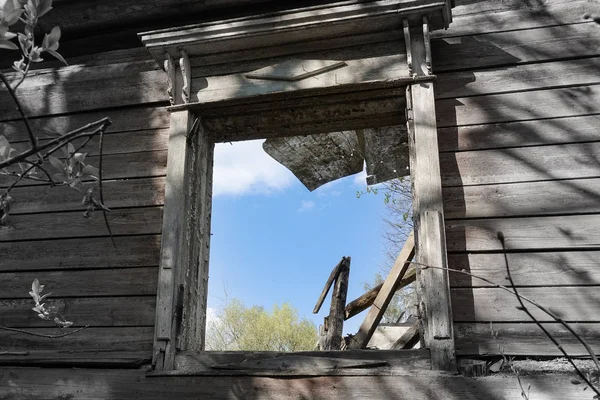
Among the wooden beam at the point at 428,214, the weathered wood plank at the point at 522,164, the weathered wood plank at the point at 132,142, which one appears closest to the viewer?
the wooden beam at the point at 428,214

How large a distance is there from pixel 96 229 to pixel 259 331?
745 inches

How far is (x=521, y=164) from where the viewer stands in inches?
112

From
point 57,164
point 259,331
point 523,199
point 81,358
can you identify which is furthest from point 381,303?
point 259,331

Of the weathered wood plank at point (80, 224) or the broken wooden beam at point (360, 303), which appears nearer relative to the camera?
the weathered wood plank at point (80, 224)

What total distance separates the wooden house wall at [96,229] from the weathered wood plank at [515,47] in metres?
1.69

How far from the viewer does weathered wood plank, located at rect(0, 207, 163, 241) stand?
3195 millimetres

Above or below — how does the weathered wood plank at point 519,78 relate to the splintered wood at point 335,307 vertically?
above

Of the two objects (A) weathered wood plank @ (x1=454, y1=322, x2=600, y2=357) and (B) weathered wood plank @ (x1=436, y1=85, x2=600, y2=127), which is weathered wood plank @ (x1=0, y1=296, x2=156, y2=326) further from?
(B) weathered wood plank @ (x1=436, y1=85, x2=600, y2=127)

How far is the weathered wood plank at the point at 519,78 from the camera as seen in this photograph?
2.96 metres

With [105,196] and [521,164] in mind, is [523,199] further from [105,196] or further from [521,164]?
[105,196]

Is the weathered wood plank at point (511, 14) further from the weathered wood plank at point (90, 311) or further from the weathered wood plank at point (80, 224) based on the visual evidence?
the weathered wood plank at point (90, 311)

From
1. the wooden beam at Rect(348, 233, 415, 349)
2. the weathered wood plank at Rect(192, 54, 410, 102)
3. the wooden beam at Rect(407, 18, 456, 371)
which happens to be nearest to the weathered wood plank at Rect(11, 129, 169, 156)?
the weathered wood plank at Rect(192, 54, 410, 102)

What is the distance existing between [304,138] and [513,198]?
2421 millimetres

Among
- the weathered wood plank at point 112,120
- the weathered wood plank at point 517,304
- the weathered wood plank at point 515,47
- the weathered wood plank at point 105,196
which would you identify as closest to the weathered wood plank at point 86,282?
the weathered wood plank at point 105,196
